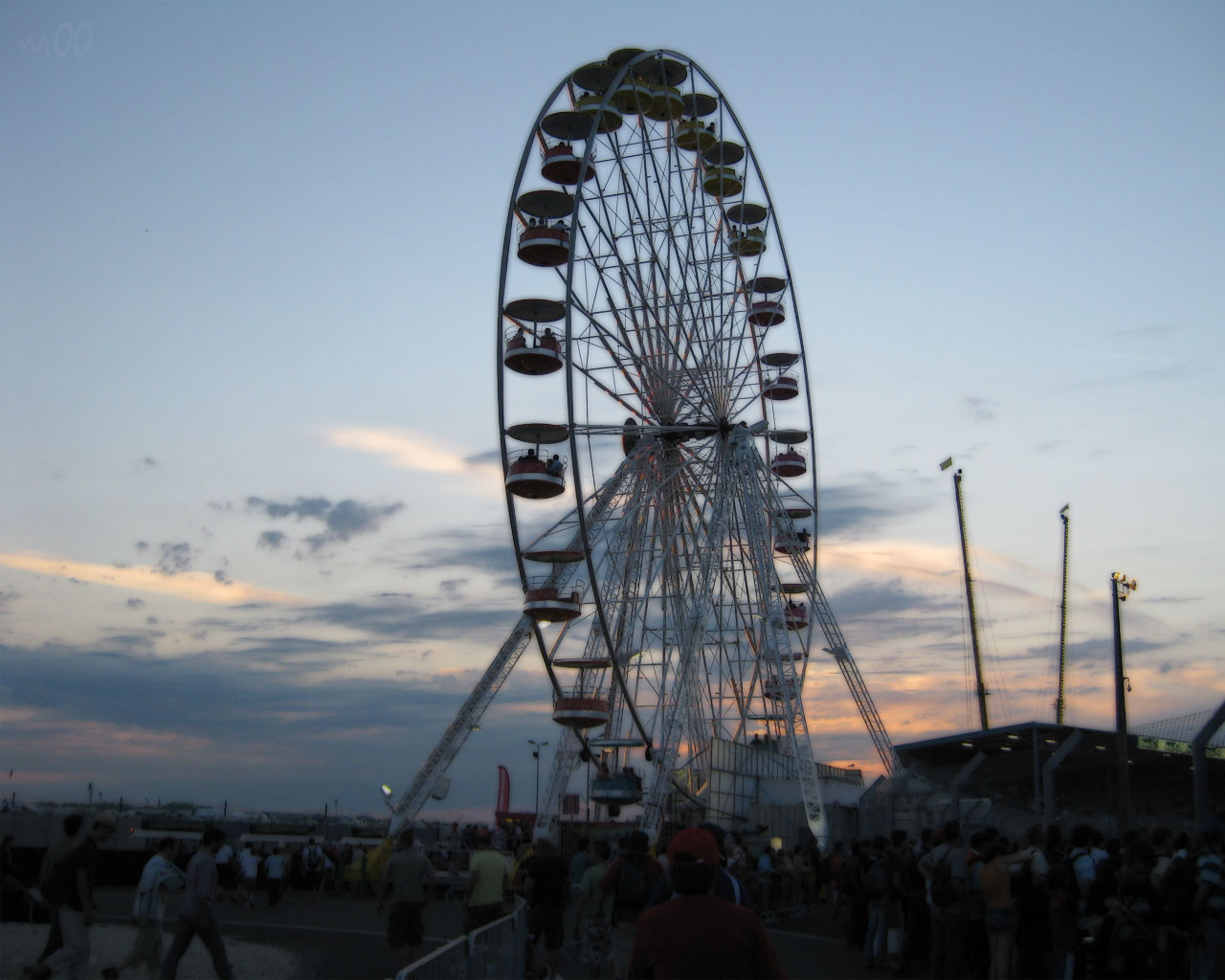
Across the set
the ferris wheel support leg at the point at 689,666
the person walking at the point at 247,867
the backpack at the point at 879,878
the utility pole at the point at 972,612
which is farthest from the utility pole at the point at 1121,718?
the utility pole at the point at 972,612

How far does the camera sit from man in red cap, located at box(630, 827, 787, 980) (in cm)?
450

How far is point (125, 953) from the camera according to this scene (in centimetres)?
1386

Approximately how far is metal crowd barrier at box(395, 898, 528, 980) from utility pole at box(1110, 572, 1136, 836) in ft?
23.4

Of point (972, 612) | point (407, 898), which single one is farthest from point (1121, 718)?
point (972, 612)

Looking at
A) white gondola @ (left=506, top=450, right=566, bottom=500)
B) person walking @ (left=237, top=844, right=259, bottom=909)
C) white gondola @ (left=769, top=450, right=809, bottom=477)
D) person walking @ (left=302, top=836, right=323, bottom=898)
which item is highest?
white gondola @ (left=769, top=450, right=809, bottom=477)

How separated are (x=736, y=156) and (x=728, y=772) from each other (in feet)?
54.5

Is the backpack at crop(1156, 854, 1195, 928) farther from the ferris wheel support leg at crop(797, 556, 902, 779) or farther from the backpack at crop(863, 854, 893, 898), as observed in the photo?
the ferris wheel support leg at crop(797, 556, 902, 779)

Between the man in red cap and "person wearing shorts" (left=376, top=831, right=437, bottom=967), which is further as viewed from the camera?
"person wearing shorts" (left=376, top=831, right=437, bottom=967)

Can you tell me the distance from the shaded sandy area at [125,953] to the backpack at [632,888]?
5.01m

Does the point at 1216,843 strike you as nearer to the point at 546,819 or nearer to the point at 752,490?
the point at 752,490

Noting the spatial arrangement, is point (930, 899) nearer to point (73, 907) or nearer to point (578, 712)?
point (73, 907)

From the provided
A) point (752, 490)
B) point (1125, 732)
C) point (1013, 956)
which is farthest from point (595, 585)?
point (1013, 956)

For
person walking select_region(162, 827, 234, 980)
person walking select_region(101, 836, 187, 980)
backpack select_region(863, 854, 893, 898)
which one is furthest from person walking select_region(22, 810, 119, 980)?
backpack select_region(863, 854, 893, 898)

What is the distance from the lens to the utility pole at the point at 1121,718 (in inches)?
638
